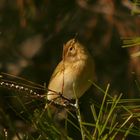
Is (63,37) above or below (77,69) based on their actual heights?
below

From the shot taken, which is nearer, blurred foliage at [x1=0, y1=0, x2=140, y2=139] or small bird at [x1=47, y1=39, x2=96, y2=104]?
small bird at [x1=47, y1=39, x2=96, y2=104]

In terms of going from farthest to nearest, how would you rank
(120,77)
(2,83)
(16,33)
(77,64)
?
(16,33)
(120,77)
(77,64)
(2,83)

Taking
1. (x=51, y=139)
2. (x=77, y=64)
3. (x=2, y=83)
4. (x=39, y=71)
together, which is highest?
(x=2, y=83)

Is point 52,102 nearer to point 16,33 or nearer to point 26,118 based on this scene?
point 26,118

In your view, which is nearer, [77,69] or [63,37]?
[77,69]

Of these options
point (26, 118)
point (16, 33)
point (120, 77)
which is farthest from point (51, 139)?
point (16, 33)

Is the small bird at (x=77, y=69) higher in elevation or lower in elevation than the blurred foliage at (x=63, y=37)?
higher

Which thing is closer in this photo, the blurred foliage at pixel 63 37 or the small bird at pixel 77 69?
the small bird at pixel 77 69

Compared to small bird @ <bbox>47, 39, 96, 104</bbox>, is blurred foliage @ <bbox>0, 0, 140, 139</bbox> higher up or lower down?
lower down
